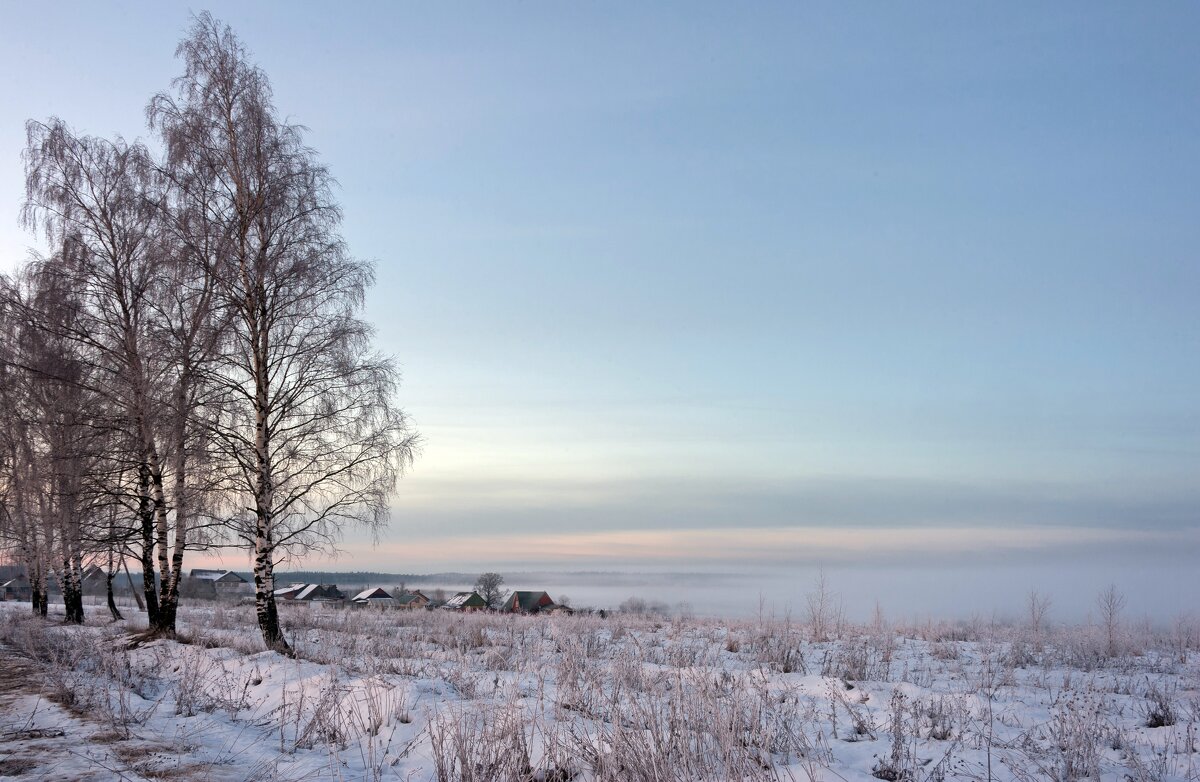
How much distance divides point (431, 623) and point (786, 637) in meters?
11.9

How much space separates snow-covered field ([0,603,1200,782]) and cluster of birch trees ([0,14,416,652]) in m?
3.20

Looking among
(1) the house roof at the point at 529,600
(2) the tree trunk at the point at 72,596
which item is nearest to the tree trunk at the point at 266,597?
(2) the tree trunk at the point at 72,596

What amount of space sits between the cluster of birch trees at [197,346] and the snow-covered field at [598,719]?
3196mm

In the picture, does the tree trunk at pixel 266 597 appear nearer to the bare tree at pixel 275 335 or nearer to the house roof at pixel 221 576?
the bare tree at pixel 275 335

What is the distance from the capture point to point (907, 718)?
262 inches

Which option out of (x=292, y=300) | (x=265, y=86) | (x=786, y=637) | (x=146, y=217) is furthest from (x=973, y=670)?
(x=146, y=217)

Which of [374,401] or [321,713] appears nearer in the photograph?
[321,713]

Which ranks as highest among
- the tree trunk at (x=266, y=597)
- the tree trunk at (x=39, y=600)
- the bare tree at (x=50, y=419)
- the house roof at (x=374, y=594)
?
the bare tree at (x=50, y=419)

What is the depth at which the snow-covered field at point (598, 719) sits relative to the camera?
4.64m

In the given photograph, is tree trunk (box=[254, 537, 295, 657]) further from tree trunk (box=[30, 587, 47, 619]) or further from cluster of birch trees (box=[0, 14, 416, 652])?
tree trunk (box=[30, 587, 47, 619])

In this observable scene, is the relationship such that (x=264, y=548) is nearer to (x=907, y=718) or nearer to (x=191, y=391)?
(x=191, y=391)

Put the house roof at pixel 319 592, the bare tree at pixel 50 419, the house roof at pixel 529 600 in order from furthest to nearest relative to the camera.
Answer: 1. the house roof at pixel 319 592
2. the house roof at pixel 529 600
3. the bare tree at pixel 50 419

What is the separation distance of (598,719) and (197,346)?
1191 cm

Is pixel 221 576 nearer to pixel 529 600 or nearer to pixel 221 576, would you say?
pixel 221 576
